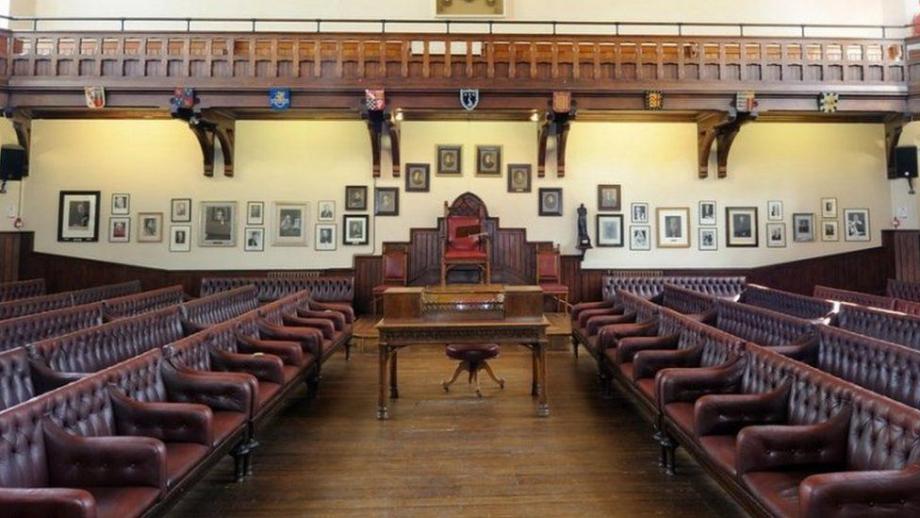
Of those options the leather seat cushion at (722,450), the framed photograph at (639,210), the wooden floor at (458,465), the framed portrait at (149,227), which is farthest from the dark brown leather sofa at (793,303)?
the framed portrait at (149,227)

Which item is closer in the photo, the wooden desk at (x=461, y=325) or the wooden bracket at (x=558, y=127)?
the wooden desk at (x=461, y=325)

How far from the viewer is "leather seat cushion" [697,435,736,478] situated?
7.46ft

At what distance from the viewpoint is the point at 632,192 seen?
9.34 meters

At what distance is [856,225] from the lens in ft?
30.7

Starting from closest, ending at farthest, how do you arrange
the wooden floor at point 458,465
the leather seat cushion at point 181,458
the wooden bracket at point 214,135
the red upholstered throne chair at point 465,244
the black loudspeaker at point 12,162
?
the leather seat cushion at point 181,458 → the wooden floor at point 458,465 → the wooden bracket at point 214,135 → the red upholstered throne chair at point 465,244 → the black loudspeaker at point 12,162

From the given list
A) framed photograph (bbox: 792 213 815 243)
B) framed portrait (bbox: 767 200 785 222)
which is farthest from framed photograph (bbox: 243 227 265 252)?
framed photograph (bbox: 792 213 815 243)

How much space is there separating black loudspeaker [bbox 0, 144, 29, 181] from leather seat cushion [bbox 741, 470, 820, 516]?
39.1 ft

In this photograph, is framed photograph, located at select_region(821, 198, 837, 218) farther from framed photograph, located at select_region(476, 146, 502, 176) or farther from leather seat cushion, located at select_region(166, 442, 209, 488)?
leather seat cushion, located at select_region(166, 442, 209, 488)

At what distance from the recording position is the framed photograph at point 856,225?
367 inches

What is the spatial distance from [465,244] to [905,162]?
877cm

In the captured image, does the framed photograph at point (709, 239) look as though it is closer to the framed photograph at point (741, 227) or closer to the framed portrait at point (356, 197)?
the framed photograph at point (741, 227)

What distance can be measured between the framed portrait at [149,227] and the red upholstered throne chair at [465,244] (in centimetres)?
557

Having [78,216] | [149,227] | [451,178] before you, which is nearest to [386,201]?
[451,178]

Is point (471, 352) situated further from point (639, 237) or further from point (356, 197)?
point (639, 237)
